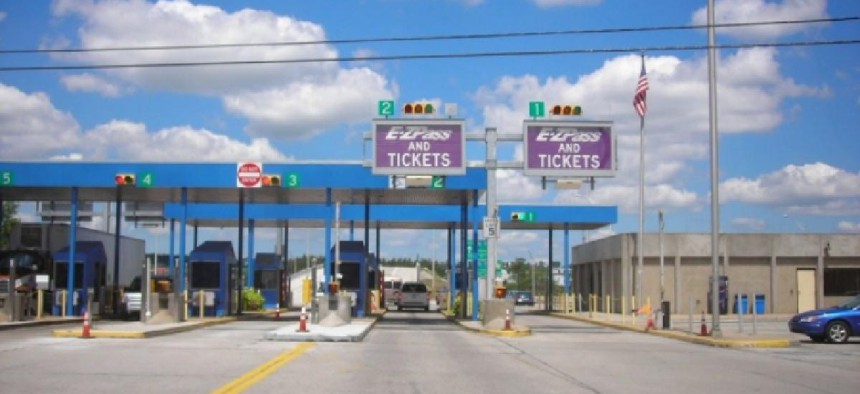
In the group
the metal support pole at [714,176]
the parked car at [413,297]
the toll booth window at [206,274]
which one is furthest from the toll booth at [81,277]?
the metal support pole at [714,176]

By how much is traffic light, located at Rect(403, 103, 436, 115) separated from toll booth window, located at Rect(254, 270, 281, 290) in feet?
85.2

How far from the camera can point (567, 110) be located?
30.5m

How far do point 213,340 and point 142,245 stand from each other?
35.1m

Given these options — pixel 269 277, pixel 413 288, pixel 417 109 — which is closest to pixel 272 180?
pixel 417 109

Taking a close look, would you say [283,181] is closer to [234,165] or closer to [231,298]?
[234,165]

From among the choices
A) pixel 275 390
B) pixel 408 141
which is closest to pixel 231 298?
pixel 408 141

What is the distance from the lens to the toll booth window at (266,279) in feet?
179

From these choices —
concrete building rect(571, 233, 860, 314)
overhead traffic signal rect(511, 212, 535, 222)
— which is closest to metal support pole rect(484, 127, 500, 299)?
overhead traffic signal rect(511, 212, 535, 222)

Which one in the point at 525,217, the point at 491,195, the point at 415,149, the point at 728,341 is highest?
the point at 415,149

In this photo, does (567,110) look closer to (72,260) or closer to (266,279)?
(72,260)

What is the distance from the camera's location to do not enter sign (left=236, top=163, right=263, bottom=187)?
114ft

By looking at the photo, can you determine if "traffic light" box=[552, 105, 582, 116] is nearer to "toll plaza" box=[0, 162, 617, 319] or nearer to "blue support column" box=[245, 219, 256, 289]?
"toll plaza" box=[0, 162, 617, 319]

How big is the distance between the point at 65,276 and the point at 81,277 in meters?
0.83

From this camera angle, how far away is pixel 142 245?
189ft
